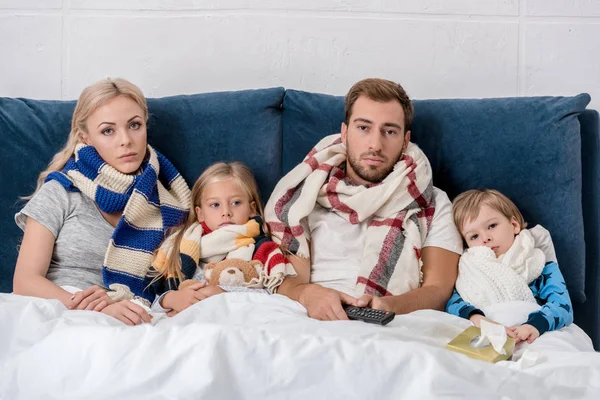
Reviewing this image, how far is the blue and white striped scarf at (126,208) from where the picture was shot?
7.21ft

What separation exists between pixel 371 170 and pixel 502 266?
0.49m

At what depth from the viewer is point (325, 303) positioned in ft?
6.21

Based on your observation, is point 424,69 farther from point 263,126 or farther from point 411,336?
point 411,336

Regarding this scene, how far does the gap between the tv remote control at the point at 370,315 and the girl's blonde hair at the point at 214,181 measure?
527 mm

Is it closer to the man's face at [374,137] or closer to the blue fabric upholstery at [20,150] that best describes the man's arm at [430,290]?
the man's face at [374,137]

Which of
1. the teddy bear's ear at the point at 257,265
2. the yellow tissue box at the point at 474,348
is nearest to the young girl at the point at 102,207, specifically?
the teddy bear's ear at the point at 257,265

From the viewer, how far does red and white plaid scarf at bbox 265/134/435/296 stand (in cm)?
217

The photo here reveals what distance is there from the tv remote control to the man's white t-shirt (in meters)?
0.32

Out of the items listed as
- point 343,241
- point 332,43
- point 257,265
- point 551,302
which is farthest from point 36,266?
point 551,302

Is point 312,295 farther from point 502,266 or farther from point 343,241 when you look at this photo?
point 502,266

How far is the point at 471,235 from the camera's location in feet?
7.22

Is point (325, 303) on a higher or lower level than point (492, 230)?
lower

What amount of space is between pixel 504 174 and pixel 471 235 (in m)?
0.27

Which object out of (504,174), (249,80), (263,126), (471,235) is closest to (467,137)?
(504,174)
